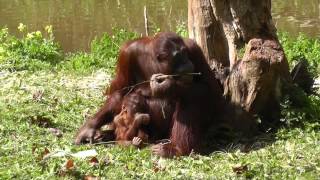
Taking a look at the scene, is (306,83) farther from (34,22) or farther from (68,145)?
(34,22)

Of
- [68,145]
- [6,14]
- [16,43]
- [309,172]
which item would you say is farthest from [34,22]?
[309,172]

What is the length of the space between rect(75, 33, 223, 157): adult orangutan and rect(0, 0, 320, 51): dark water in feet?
20.3

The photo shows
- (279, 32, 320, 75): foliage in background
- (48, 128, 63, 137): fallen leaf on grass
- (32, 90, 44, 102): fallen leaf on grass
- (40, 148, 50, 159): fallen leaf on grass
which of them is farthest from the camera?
(279, 32, 320, 75): foliage in background

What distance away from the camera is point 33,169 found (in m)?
4.84

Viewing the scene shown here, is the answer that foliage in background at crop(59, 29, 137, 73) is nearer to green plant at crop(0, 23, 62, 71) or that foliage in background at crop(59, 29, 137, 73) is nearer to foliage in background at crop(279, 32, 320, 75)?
green plant at crop(0, 23, 62, 71)

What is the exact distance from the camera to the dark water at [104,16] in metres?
12.5

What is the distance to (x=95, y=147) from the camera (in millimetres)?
5477

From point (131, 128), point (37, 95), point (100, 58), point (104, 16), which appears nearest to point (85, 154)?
point (131, 128)

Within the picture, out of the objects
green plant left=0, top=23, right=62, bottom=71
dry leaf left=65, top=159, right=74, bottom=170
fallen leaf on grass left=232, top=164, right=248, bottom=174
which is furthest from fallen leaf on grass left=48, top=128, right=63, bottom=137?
green plant left=0, top=23, right=62, bottom=71

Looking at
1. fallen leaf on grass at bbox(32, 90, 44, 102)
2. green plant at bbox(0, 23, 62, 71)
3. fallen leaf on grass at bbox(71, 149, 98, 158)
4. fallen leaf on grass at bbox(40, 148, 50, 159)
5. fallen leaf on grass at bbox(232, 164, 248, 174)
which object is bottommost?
fallen leaf on grass at bbox(232, 164, 248, 174)

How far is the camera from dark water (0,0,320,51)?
12.5m

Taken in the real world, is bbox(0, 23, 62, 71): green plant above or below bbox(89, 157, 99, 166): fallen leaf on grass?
above

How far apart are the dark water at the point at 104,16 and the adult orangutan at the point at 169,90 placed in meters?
6.19

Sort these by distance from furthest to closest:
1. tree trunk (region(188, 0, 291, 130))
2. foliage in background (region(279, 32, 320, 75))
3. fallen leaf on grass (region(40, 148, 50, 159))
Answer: foliage in background (region(279, 32, 320, 75)), tree trunk (region(188, 0, 291, 130)), fallen leaf on grass (region(40, 148, 50, 159))
